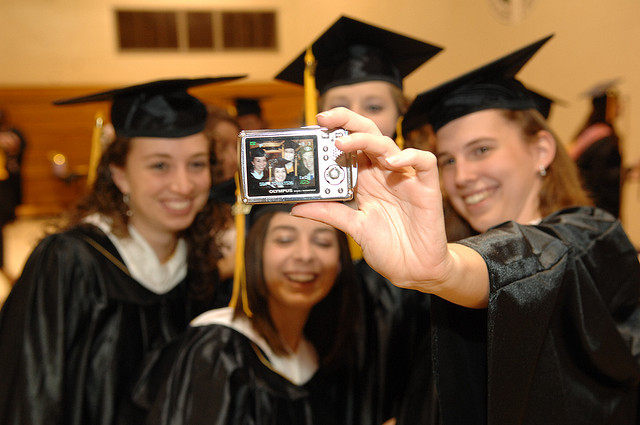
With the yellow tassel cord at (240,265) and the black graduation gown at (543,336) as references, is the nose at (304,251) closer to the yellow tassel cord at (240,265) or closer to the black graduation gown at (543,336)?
the yellow tassel cord at (240,265)

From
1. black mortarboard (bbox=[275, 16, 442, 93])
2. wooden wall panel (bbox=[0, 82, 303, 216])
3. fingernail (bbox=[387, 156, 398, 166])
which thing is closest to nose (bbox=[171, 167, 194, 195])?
black mortarboard (bbox=[275, 16, 442, 93])

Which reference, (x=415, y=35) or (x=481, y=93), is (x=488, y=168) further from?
(x=415, y=35)

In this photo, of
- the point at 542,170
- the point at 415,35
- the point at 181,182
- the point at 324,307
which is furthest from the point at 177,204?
the point at 415,35

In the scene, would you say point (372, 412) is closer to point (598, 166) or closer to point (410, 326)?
point (410, 326)

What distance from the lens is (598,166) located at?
5227 millimetres

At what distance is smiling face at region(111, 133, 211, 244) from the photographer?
6.90ft

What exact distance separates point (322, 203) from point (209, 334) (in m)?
1.08

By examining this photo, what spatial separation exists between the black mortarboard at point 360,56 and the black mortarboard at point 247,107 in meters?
2.69

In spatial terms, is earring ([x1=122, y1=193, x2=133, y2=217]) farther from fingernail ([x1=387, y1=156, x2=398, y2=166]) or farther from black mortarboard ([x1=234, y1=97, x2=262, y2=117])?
black mortarboard ([x1=234, y1=97, x2=262, y2=117])

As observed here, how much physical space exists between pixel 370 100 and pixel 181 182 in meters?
0.98

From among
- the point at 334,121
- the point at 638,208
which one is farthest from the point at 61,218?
the point at 638,208

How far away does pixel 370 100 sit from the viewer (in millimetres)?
2396

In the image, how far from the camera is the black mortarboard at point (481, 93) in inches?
66.4

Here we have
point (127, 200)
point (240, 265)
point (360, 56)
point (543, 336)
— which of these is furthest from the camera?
point (360, 56)
